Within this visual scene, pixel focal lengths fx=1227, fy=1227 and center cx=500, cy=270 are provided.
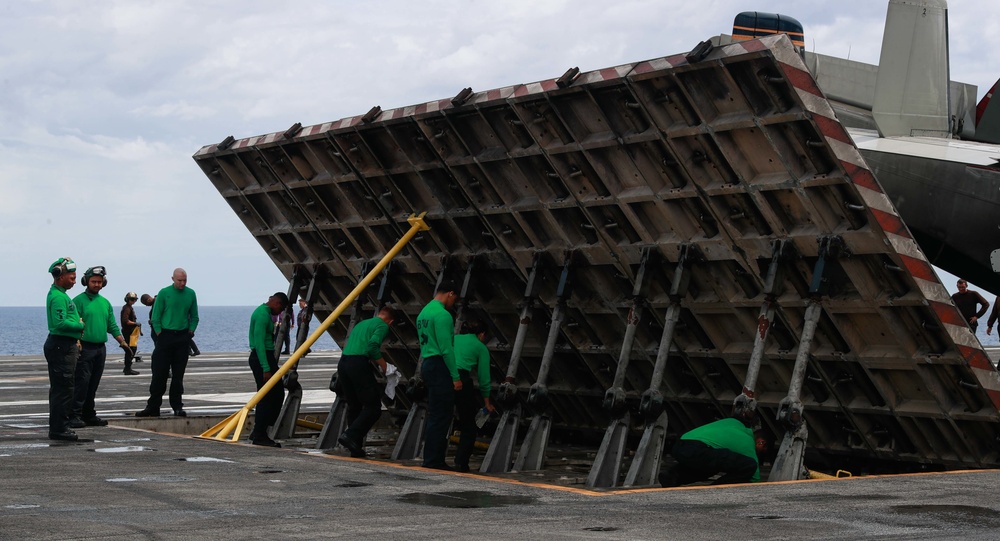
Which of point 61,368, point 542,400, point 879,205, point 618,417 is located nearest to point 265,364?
point 61,368

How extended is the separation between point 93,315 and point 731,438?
7.65 meters

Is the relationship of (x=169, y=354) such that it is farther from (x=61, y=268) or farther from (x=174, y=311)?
(x=61, y=268)

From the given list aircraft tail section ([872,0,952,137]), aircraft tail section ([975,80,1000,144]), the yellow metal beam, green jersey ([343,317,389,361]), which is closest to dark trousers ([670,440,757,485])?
green jersey ([343,317,389,361])

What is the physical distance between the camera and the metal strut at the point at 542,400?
12.5 meters

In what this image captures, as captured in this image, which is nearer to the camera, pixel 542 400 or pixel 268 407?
pixel 542 400

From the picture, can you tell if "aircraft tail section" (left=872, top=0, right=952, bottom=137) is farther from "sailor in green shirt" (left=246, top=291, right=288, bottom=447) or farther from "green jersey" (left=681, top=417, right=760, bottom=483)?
"sailor in green shirt" (left=246, top=291, right=288, bottom=447)

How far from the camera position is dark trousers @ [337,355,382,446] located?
13.0 metres

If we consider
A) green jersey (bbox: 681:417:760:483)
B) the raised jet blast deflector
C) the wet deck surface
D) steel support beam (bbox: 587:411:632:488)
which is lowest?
the wet deck surface

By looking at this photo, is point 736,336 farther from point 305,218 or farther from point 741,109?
point 305,218

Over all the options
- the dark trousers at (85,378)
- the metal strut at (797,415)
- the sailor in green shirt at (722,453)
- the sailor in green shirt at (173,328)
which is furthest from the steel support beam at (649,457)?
the sailor in green shirt at (173,328)

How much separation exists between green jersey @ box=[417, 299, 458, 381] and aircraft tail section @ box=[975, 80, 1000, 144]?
11047mm

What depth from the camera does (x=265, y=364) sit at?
562 inches

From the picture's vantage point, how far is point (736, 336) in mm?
11859

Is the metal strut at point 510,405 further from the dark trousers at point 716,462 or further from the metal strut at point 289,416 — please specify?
the metal strut at point 289,416
